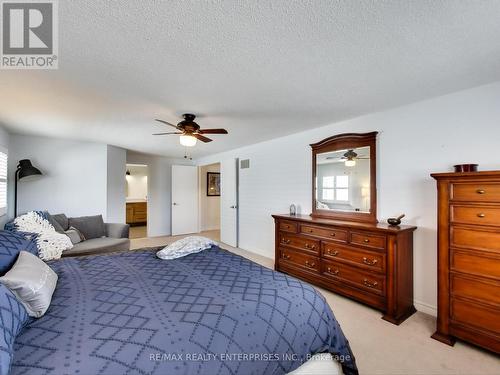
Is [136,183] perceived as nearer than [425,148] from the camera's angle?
No

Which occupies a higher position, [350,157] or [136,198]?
[350,157]

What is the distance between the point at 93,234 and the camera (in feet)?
13.3

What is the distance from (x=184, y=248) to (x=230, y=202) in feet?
10.9

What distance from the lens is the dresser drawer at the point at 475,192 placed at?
1881 millimetres

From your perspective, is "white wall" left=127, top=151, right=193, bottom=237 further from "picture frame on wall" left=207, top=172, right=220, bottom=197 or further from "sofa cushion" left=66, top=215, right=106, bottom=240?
"sofa cushion" left=66, top=215, right=106, bottom=240

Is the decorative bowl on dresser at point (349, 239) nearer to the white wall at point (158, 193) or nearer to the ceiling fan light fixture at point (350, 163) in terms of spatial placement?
the ceiling fan light fixture at point (350, 163)

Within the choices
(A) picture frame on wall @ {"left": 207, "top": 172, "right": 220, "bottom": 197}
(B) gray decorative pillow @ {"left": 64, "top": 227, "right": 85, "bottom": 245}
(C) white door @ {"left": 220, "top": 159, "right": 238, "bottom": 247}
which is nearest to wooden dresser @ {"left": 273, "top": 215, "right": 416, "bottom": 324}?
(C) white door @ {"left": 220, "top": 159, "right": 238, "bottom": 247}

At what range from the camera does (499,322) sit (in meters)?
1.85

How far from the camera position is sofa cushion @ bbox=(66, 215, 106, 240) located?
3.96 metres

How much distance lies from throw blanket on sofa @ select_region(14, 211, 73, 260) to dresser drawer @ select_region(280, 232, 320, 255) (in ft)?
9.69

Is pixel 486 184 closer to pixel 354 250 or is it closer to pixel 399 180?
pixel 399 180

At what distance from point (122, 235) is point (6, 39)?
3.21 metres

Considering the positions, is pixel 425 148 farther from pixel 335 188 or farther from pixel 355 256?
pixel 355 256

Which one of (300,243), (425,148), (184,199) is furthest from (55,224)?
(425,148)
